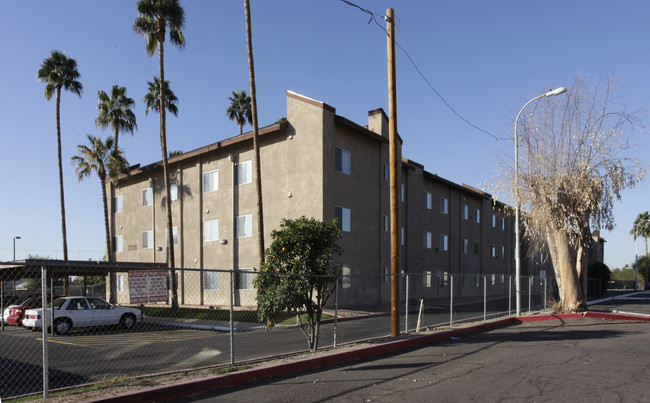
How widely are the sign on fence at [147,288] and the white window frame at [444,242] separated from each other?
24573 mm

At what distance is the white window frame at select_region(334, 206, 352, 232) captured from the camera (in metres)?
24.7

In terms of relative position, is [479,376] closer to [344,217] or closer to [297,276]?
[297,276]

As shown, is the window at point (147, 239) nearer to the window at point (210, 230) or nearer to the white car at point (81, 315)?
the window at point (210, 230)

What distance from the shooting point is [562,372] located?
872 cm

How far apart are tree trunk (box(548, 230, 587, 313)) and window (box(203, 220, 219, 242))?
17.9 metres

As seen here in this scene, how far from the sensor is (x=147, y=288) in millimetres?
17078

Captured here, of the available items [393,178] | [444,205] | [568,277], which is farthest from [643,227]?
[393,178]

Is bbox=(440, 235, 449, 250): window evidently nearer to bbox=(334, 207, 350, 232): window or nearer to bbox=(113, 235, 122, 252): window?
bbox=(334, 207, 350, 232): window

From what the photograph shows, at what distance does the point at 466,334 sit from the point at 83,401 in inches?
438

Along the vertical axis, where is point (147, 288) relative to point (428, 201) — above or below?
below

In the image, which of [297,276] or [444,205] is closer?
[297,276]

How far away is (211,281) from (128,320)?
9966 millimetres

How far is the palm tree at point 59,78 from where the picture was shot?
3266 centimetres

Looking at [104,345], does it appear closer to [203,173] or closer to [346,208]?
[346,208]
